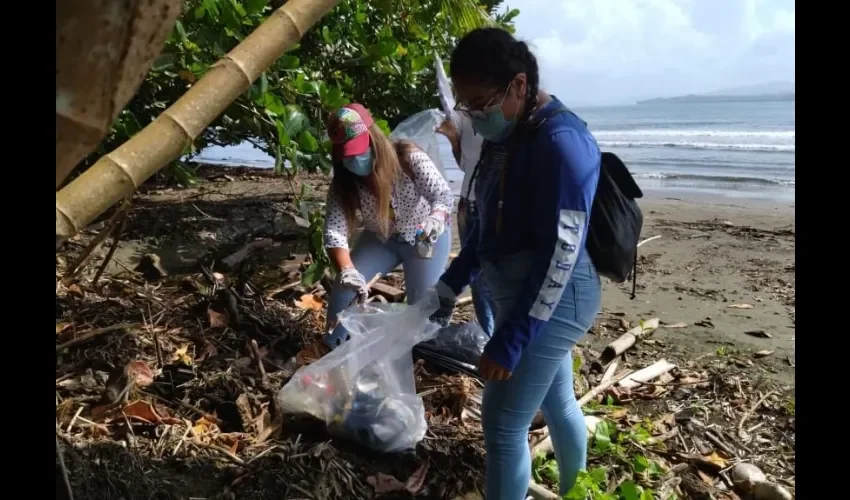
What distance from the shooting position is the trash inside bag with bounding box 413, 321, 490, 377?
3.82m

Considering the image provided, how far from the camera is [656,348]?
472cm

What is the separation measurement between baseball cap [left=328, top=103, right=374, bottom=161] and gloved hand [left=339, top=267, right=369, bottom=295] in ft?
1.99

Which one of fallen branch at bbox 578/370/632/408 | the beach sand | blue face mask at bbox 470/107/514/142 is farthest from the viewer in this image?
the beach sand

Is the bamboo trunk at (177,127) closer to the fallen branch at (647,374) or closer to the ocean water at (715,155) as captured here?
the fallen branch at (647,374)

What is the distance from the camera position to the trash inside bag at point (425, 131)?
4.27 meters

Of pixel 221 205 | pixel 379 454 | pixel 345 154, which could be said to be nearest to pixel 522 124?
pixel 345 154

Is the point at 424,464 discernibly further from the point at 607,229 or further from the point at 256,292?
the point at 256,292

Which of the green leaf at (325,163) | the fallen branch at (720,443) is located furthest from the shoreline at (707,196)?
the fallen branch at (720,443)

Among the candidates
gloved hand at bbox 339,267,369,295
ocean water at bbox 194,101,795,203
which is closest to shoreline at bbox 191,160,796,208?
ocean water at bbox 194,101,795,203

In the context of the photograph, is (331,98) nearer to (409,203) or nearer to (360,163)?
(360,163)

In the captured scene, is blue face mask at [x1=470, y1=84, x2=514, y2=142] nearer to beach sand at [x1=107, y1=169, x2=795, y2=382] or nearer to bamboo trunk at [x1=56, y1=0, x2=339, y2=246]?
bamboo trunk at [x1=56, y1=0, x2=339, y2=246]

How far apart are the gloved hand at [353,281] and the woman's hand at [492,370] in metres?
1.41

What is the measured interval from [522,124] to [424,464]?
1659 mm

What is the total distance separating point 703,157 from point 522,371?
19717mm
